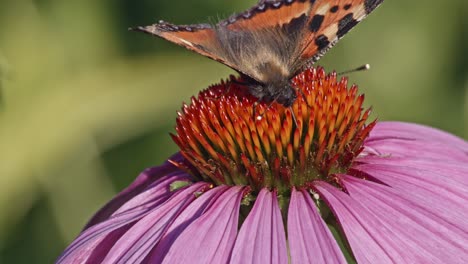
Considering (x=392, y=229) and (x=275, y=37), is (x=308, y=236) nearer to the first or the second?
(x=392, y=229)

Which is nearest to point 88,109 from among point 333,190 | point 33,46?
point 33,46

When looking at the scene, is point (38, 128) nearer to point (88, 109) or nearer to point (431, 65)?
point (88, 109)

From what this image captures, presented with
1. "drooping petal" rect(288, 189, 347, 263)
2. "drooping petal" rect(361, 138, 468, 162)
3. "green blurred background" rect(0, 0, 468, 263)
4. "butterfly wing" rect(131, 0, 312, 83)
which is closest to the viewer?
"drooping petal" rect(288, 189, 347, 263)

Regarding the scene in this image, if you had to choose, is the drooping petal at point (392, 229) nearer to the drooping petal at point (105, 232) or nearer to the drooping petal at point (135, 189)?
the drooping petal at point (105, 232)

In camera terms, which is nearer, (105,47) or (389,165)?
(389,165)

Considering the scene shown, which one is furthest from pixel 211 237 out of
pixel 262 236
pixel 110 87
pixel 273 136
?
pixel 110 87

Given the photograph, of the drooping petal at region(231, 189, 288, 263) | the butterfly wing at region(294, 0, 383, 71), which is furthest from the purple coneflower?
the butterfly wing at region(294, 0, 383, 71)

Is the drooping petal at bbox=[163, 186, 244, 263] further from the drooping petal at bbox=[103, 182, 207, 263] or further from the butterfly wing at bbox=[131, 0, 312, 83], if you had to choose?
the butterfly wing at bbox=[131, 0, 312, 83]
